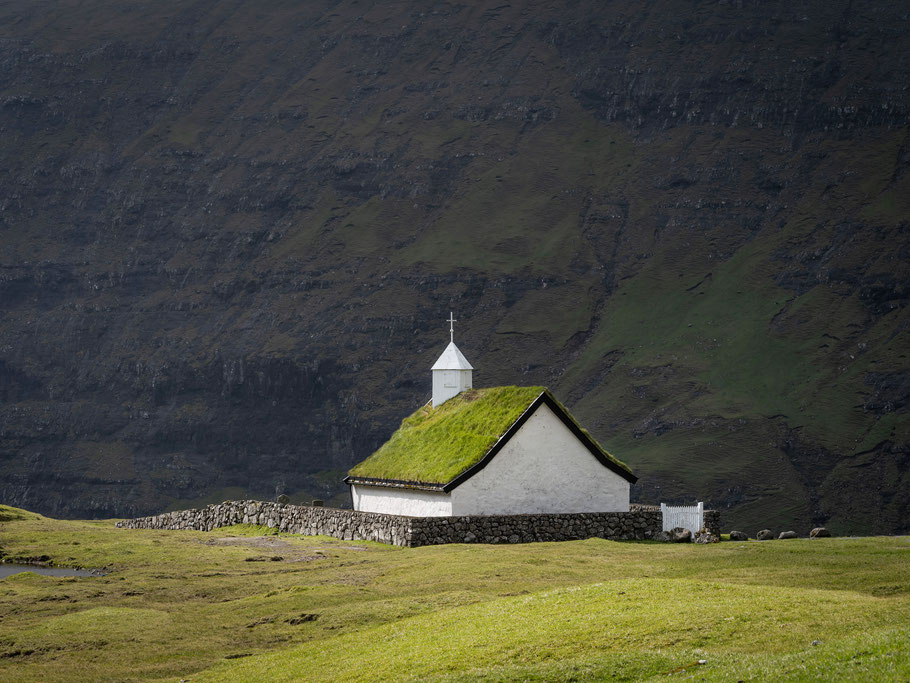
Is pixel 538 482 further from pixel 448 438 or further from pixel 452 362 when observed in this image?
pixel 452 362

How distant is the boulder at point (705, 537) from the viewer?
4522 centimetres

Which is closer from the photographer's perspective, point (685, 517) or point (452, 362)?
point (685, 517)

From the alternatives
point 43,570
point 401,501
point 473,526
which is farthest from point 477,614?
point 401,501

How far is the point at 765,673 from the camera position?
18.7 metres

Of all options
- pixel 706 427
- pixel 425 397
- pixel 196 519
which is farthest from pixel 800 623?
pixel 425 397

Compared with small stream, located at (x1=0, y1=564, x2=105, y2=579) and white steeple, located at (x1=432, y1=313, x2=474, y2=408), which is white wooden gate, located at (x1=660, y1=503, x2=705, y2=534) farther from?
small stream, located at (x1=0, y1=564, x2=105, y2=579)

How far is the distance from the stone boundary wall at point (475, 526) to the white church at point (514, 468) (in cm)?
213

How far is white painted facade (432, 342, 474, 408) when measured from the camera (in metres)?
58.0

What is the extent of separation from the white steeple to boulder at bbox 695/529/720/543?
1546cm

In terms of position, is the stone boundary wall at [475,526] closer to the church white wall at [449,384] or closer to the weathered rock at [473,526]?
the weathered rock at [473,526]

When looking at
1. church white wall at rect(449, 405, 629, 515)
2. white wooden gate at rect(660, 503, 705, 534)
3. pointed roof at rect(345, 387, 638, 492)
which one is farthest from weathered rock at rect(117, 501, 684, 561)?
pointed roof at rect(345, 387, 638, 492)

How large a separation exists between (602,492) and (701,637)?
27.4m

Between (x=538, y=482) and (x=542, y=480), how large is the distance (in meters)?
0.18

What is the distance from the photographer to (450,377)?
2288 inches
